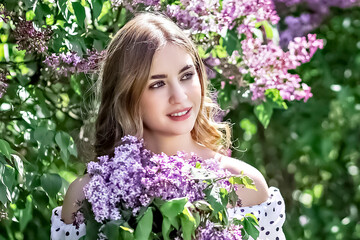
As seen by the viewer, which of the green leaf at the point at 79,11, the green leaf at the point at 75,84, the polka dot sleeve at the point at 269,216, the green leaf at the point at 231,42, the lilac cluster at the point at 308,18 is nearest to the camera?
the polka dot sleeve at the point at 269,216

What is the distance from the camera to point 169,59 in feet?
9.40

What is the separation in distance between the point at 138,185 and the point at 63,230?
0.55 metres

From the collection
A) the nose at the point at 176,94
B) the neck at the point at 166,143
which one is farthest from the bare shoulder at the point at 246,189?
the nose at the point at 176,94

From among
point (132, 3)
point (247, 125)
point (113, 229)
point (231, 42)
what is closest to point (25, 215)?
point (132, 3)

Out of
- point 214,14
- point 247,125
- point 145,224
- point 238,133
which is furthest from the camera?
point 238,133

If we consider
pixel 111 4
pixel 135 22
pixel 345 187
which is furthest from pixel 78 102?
pixel 345 187

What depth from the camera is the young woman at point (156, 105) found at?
284 centimetres

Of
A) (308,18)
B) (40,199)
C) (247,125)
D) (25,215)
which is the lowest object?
(247,125)

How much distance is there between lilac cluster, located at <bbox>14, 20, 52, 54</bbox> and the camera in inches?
123

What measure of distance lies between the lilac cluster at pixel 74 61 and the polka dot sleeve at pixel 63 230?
1.73 feet

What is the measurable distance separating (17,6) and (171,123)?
89 cm

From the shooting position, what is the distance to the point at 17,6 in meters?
3.39

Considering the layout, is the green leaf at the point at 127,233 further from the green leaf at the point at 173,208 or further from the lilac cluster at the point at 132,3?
the lilac cluster at the point at 132,3

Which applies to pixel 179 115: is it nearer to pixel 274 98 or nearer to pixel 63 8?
pixel 63 8
